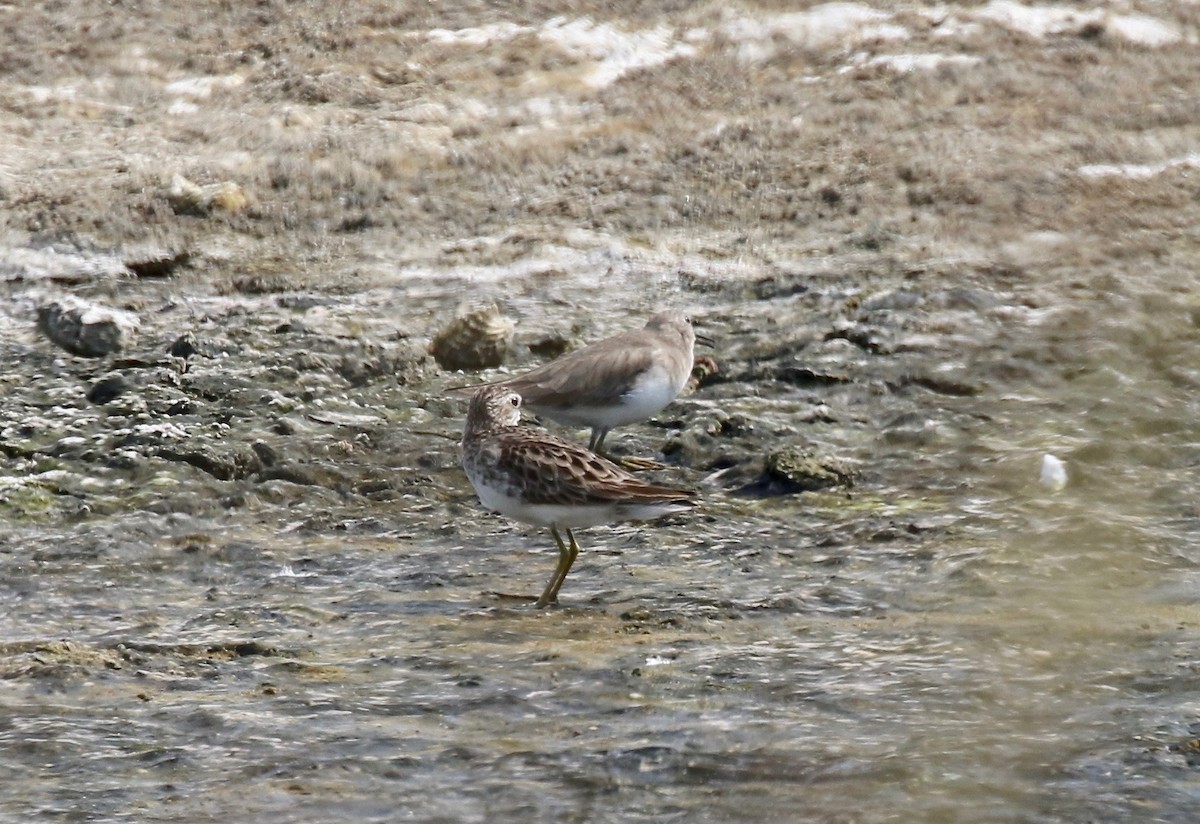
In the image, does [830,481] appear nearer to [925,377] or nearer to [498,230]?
[925,377]

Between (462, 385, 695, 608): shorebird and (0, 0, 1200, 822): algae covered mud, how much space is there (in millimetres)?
324

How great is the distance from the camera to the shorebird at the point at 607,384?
9.31 m

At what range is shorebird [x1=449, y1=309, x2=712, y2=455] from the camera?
9.31m

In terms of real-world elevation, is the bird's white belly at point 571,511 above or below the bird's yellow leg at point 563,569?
above

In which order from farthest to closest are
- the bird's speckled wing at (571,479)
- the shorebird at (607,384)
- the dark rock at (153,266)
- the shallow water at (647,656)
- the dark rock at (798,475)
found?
the dark rock at (153,266) → the shorebird at (607,384) → the dark rock at (798,475) → the bird's speckled wing at (571,479) → the shallow water at (647,656)

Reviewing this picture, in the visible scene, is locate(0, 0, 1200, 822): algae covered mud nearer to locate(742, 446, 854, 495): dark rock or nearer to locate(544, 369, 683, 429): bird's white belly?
locate(742, 446, 854, 495): dark rock

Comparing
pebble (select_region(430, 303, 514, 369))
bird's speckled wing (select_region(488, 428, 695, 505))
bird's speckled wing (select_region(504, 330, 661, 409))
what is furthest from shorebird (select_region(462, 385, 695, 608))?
pebble (select_region(430, 303, 514, 369))

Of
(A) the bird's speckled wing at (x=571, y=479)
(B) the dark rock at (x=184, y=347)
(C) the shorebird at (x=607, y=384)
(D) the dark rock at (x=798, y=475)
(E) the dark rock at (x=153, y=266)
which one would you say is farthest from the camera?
(E) the dark rock at (x=153, y=266)

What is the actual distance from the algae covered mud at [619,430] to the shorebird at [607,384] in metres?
0.35

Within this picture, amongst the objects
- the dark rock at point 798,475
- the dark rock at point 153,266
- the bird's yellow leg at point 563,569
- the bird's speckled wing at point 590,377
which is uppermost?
the bird's speckled wing at point 590,377

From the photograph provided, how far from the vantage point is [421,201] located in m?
12.3

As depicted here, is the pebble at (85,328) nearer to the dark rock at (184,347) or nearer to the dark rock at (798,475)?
the dark rock at (184,347)

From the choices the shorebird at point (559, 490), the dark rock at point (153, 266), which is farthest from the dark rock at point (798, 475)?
the dark rock at point (153, 266)

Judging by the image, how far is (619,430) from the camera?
399 inches
